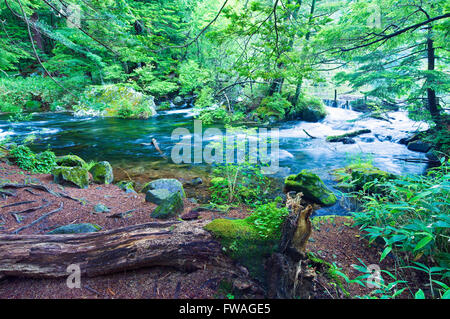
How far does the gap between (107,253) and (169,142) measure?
9389mm

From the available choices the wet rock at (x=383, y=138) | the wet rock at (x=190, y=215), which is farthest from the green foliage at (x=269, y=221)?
the wet rock at (x=383, y=138)

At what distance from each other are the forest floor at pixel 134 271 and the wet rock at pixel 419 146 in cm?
841

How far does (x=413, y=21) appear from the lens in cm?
672

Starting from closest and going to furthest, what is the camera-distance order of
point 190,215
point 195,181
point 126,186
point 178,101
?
1. point 190,215
2. point 126,186
3. point 195,181
4. point 178,101

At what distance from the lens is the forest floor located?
1754 mm

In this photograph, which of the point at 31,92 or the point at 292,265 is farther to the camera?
the point at 31,92

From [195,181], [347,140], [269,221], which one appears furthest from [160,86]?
[269,221]

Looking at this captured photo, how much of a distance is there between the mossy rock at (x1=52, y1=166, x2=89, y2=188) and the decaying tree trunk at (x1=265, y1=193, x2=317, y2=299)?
5442 millimetres

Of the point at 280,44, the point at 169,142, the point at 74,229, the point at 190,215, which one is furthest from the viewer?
the point at 169,142

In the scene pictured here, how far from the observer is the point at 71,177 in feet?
17.5

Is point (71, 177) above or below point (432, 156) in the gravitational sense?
below

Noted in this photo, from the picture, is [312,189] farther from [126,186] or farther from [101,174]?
[101,174]
